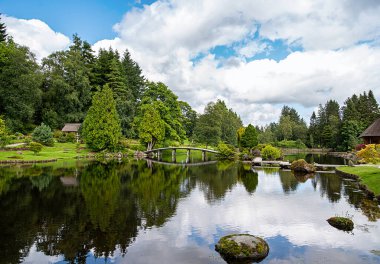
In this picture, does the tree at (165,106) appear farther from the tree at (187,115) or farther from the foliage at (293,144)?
the foliage at (293,144)

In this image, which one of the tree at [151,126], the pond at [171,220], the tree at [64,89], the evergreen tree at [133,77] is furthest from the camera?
the evergreen tree at [133,77]

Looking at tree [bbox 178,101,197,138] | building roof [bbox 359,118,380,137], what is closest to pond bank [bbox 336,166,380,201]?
building roof [bbox 359,118,380,137]

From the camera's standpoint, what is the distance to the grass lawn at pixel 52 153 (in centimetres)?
4510

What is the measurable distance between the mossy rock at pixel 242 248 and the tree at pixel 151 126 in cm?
5159

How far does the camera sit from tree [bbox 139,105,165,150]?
2470 inches

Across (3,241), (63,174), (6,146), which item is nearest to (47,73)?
(6,146)

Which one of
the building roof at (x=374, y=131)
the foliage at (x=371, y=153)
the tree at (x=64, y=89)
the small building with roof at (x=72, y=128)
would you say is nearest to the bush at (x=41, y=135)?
the small building with roof at (x=72, y=128)

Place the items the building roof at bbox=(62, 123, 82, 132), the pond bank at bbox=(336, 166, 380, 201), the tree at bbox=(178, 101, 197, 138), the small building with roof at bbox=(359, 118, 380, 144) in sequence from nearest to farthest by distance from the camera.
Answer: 1. the pond bank at bbox=(336, 166, 380, 201)
2. the small building with roof at bbox=(359, 118, 380, 144)
3. the building roof at bbox=(62, 123, 82, 132)
4. the tree at bbox=(178, 101, 197, 138)

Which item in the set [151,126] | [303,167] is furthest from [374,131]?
[151,126]

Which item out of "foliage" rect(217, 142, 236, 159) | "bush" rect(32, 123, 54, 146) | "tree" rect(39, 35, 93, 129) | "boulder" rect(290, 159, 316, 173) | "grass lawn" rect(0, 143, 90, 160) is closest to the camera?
"boulder" rect(290, 159, 316, 173)

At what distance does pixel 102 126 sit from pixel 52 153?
11.1 metres

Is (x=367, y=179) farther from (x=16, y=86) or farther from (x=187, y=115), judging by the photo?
(x=187, y=115)

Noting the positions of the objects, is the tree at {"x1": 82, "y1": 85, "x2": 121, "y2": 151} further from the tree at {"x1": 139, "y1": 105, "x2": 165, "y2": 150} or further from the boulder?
the boulder

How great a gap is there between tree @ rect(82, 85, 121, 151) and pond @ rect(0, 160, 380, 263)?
30.7 metres
